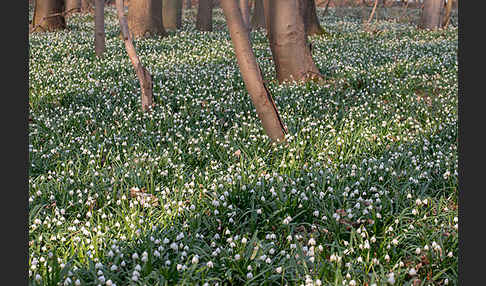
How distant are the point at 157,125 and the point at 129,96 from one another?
6.29 feet

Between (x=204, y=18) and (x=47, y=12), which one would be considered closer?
(x=47, y=12)

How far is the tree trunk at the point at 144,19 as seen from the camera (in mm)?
16297

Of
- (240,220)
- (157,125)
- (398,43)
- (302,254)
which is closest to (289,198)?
(240,220)

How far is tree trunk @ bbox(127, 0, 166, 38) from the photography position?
53.5ft

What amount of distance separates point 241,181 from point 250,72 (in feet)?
5.66

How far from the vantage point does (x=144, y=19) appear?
54.2ft

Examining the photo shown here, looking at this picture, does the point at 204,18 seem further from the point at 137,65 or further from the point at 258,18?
the point at 137,65

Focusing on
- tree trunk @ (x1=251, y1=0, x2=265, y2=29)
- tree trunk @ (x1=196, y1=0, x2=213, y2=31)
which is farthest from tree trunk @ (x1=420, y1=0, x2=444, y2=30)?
tree trunk @ (x1=196, y1=0, x2=213, y2=31)

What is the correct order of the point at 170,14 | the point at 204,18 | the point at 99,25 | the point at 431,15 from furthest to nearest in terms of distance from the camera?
the point at 170,14 < the point at 204,18 < the point at 431,15 < the point at 99,25

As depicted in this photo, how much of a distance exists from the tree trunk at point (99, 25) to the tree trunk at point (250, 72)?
6.15 m

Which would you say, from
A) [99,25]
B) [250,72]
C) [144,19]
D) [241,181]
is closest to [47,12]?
[144,19]

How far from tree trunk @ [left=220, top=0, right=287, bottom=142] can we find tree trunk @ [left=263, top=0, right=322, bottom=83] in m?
3.15

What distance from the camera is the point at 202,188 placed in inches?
213

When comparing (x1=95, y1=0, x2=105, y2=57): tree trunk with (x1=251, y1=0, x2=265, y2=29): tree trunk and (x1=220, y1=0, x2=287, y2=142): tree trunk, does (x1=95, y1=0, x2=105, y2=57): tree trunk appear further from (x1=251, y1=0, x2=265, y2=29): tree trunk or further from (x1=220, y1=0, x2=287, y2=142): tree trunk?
(x1=251, y1=0, x2=265, y2=29): tree trunk
